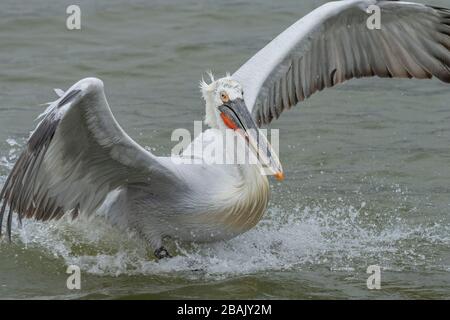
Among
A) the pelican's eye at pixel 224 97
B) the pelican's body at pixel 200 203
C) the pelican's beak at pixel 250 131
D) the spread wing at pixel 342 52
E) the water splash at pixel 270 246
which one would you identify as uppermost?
the spread wing at pixel 342 52

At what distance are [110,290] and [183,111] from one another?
13.7ft

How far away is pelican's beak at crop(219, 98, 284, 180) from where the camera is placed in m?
6.65

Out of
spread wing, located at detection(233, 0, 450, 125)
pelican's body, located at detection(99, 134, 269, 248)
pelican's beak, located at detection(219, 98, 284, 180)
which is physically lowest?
pelican's body, located at detection(99, 134, 269, 248)

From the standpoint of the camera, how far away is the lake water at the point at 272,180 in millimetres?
7070

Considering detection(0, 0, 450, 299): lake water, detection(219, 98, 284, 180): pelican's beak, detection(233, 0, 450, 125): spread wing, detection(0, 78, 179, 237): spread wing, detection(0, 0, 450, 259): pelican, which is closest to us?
detection(0, 78, 179, 237): spread wing

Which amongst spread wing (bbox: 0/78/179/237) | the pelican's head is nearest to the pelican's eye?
the pelican's head

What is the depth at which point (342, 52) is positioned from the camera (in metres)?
8.30

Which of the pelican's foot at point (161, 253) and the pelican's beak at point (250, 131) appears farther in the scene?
the pelican's foot at point (161, 253)

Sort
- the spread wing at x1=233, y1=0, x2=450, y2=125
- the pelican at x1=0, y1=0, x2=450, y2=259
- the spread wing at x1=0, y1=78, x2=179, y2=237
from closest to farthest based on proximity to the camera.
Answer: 1. the spread wing at x1=0, y1=78, x2=179, y2=237
2. the pelican at x1=0, y1=0, x2=450, y2=259
3. the spread wing at x1=233, y1=0, x2=450, y2=125

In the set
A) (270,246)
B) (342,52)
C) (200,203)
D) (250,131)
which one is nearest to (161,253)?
(200,203)

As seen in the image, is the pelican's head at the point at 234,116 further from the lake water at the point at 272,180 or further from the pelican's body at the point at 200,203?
the lake water at the point at 272,180

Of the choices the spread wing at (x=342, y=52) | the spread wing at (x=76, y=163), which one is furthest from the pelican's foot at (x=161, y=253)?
the spread wing at (x=342, y=52)

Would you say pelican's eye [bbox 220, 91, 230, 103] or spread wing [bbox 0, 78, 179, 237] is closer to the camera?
spread wing [bbox 0, 78, 179, 237]

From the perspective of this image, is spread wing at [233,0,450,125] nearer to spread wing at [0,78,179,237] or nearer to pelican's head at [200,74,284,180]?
pelican's head at [200,74,284,180]
